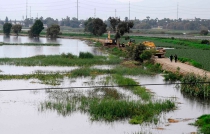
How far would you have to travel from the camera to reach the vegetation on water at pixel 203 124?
513 inches

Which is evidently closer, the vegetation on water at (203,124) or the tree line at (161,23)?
the vegetation on water at (203,124)

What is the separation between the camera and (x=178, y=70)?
25.5 meters

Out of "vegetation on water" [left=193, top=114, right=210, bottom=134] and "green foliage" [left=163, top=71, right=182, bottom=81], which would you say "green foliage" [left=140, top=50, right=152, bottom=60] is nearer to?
"green foliage" [left=163, top=71, right=182, bottom=81]

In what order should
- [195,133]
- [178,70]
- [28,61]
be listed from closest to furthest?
1. [195,133]
2. [178,70]
3. [28,61]

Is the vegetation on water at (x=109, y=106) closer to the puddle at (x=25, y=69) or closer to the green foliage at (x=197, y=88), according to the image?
the green foliage at (x=197, y=88)

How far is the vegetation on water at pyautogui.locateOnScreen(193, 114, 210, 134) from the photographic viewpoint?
13039mm

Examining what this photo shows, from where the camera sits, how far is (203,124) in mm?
14102

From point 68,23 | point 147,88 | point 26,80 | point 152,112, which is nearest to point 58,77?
point 26,80

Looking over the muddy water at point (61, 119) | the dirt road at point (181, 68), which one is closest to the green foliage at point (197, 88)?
the muddy water at point (61, 119)

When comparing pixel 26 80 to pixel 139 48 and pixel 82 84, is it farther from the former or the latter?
pixel 139 48

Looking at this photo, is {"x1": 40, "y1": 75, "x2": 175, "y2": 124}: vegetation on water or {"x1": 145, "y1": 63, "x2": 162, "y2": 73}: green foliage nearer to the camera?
{"x1": 40, "y1": 75, "x2": 175, "y2": 124}: vegetation on water

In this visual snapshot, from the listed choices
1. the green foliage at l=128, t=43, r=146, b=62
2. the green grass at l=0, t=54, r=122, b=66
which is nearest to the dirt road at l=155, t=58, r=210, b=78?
the green foliage at l=128, t=43, r=146, b=62

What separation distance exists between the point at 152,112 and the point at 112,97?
3.30 metres

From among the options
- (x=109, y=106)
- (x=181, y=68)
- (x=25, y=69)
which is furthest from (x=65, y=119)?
(x=25, y=69)
